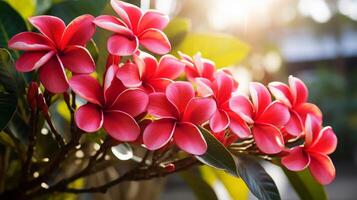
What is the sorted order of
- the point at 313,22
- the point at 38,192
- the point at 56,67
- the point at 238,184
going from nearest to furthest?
1. the point at 56,67
2. the point at 38,192
3. the point at 238,184
4. the point at 313,22

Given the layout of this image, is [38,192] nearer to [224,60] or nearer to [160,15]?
[160,15]

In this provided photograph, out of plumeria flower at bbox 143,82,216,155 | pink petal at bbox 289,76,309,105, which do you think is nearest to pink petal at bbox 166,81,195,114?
plumeria flower at bbox 143,82,216,155

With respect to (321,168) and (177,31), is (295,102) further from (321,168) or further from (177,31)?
(177,31)

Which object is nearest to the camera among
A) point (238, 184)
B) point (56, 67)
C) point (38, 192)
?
point (56, 67)

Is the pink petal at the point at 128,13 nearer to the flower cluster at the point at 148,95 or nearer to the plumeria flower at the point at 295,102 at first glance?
the flower cluster at the point at 148,95

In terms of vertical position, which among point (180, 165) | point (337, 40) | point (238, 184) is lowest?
point (337, 40)

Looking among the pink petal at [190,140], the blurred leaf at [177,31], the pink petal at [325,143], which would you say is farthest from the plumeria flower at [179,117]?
the blurred leaf at [177,31]

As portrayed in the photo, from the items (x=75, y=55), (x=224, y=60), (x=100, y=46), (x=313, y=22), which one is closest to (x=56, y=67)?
(x=75, y=55)

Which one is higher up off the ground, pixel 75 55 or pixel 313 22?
pixel 75 55
